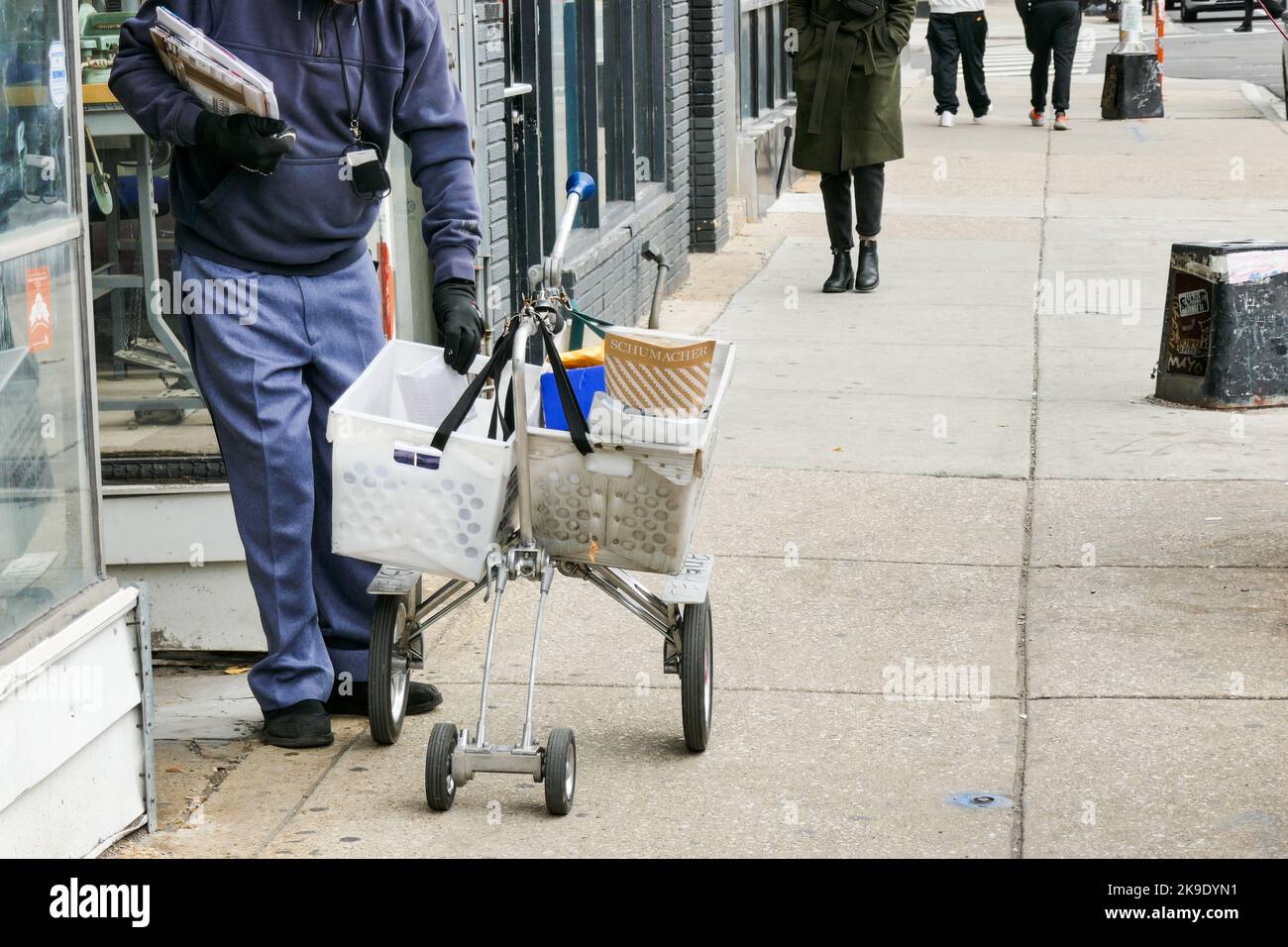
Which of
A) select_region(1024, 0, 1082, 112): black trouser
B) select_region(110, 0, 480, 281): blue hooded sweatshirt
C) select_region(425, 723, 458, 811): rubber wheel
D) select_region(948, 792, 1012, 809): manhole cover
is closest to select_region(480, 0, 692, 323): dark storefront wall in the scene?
select_region(110, 0, 480, 281): blue hooded sweatshirt

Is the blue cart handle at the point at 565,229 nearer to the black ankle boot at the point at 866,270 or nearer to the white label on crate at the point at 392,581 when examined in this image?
the white label on crate at the point at 392,581

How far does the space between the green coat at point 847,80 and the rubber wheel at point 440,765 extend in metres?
6.45

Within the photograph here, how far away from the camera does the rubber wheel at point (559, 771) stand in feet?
12.8

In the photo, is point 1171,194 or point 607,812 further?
point 1171,194

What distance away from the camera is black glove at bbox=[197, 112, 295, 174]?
13.0 feet

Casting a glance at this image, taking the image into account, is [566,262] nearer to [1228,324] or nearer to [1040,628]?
[1228,324]

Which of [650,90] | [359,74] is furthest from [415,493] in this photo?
[650,90]

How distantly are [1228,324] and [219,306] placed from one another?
4.82 meters

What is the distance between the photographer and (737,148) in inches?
489

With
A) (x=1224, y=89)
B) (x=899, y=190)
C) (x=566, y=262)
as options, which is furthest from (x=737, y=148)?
(x=1224, y=89)

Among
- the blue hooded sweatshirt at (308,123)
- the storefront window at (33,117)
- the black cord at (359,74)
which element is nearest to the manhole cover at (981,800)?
the blue hooded sweatshirt at (308,123)

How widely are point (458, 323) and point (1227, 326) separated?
4.45 metres

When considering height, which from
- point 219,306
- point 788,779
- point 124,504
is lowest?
point 788,779

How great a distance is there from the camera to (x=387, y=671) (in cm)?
427
